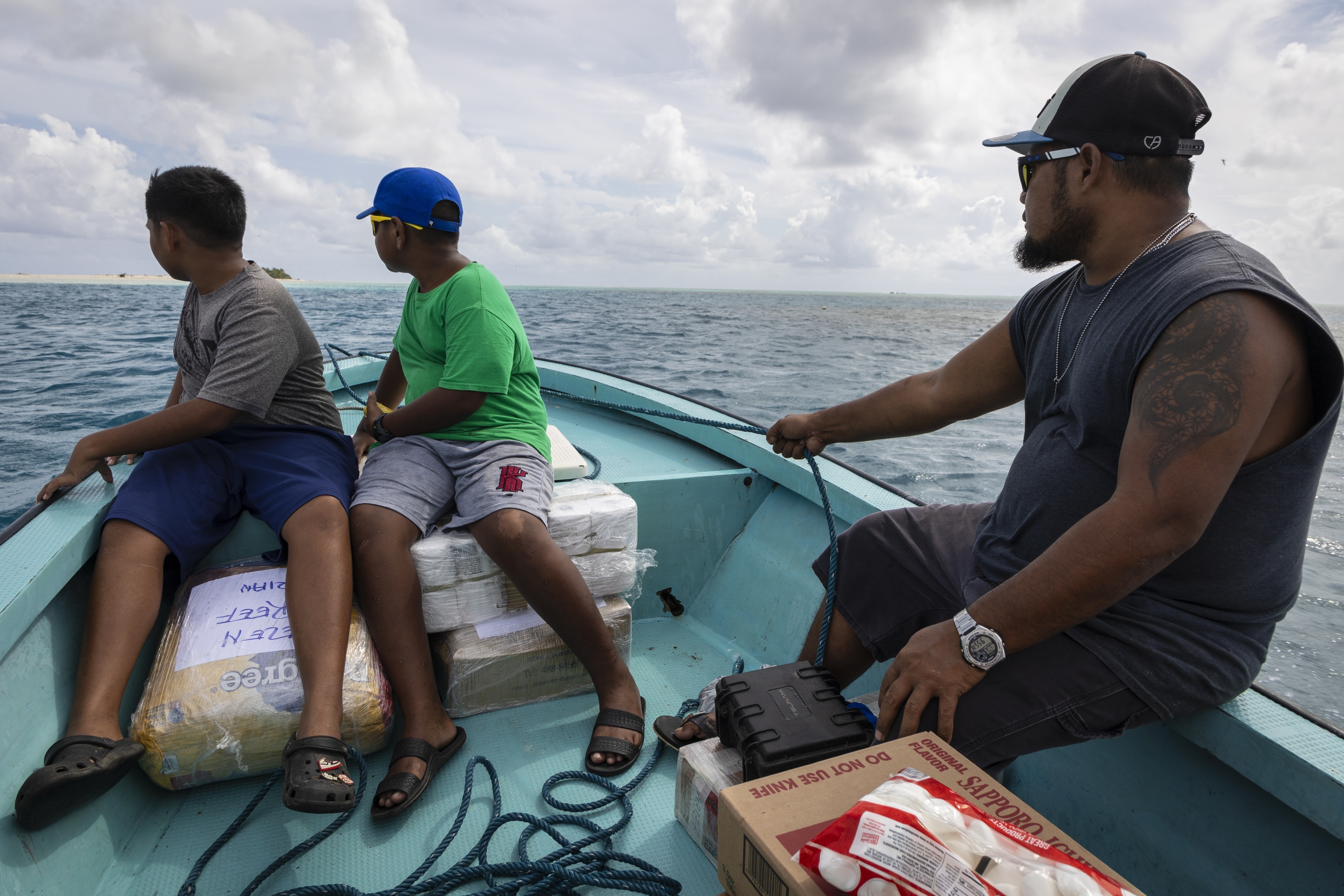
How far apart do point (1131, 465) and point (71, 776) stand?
6.05 ft

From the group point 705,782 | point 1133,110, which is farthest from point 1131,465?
point 705,782

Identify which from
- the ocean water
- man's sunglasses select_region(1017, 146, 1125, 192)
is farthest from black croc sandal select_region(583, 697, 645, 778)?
the ocean water

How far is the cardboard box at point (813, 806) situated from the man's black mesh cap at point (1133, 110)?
3.48 feet

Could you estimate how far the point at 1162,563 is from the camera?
41.2 inches

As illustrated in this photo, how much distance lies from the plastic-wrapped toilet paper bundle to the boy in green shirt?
0.05 meters

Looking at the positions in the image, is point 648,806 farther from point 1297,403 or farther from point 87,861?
point 1297,403

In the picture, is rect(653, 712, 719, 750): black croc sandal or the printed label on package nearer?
the printed label on package

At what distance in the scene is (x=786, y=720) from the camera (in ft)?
4.10

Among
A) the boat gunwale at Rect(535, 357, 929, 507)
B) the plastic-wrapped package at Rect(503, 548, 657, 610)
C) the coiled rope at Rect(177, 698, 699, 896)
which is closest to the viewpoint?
the coiled rope at Rect(177, 698, 699, 896)

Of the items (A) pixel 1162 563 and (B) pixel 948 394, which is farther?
(B) pixel 948 394

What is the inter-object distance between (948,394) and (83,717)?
1987 mm

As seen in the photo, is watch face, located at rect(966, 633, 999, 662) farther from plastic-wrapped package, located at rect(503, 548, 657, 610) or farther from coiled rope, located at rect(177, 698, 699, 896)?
plastic-wrapped package, located at rect(503, 548, 657, 610)

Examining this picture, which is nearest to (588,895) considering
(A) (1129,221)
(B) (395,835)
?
(B) (395,835)

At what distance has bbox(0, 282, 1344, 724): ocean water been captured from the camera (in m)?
3.71
